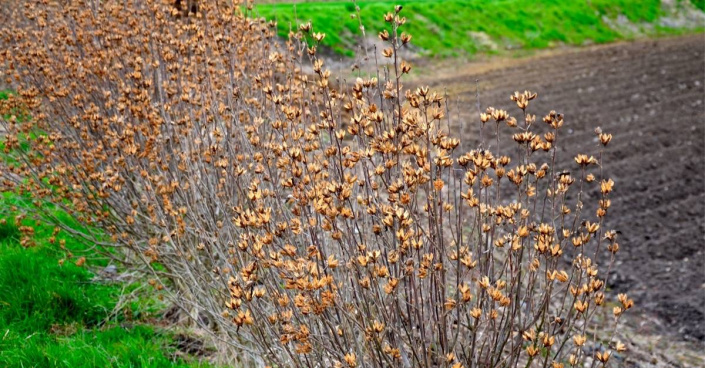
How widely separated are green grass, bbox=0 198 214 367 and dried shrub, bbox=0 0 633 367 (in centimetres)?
36

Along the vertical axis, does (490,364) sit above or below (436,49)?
above

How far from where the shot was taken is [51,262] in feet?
15.4

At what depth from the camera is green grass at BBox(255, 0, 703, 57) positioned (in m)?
17.7

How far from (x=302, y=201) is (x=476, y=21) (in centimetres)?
1973

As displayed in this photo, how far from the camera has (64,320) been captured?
14.1ft

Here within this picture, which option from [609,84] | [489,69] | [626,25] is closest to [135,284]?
[609,84]

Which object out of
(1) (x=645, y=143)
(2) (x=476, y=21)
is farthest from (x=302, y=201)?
(2) (x=476, y=21)

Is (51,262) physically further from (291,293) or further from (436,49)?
(436,49)

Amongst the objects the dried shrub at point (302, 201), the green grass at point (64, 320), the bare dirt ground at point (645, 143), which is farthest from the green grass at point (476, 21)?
the green grass at point (64, 320)

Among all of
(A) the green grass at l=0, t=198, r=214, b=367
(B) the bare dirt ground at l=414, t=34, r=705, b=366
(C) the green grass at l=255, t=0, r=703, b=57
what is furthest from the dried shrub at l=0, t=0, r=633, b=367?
(C) the green grass at l=255, t=0, r=703, b=57

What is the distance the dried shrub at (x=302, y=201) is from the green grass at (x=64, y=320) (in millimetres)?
360

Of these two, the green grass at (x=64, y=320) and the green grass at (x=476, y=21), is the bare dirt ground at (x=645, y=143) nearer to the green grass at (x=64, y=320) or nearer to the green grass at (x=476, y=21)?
the green grass at (x=476, y=21)

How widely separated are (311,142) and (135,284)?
276 cm

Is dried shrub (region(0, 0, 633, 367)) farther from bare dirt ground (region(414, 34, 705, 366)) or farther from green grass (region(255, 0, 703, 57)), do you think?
green grass (region(255, 0, 703, 57))
